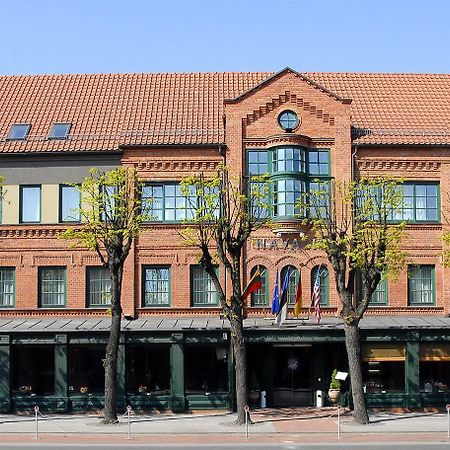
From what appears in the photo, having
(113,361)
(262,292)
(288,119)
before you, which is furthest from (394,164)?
(113,361)

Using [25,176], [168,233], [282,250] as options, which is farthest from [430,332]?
[25,176]

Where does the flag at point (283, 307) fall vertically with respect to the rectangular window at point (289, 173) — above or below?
below

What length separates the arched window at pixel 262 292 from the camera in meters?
35.6

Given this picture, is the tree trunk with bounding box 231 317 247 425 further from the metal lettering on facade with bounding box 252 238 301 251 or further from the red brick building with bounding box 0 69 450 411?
the metal lettering on facade with bounding box 252 238 301 251

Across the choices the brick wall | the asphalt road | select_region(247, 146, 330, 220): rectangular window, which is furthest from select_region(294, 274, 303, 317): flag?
the asphalt road

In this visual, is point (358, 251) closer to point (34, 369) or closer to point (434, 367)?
point (434, 367)

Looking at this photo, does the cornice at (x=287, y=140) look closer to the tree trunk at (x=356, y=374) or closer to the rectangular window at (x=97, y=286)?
the rectangular window at (x=97, y=286)

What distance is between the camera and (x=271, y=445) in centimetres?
2559

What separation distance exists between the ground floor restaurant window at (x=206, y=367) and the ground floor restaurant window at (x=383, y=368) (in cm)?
567

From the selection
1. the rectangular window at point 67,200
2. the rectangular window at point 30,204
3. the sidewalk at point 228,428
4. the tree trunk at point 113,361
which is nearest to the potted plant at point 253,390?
the sidewalk at point 228,428

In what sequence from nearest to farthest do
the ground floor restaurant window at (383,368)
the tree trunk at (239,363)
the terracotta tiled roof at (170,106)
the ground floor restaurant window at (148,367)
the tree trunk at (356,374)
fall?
the tree trunk at (356,374) → the tree trunk at (239,363) → the ground floor restaurant window at (383,368) → the ground floor restaurant window at (148,367) → the terracotta tiled roof at (170,106)

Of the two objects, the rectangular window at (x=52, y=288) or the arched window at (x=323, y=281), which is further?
the rectangular window at (x=52, y=288)

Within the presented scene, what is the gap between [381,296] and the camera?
1412 inches

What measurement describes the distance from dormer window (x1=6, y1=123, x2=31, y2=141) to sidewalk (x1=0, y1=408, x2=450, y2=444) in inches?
478
